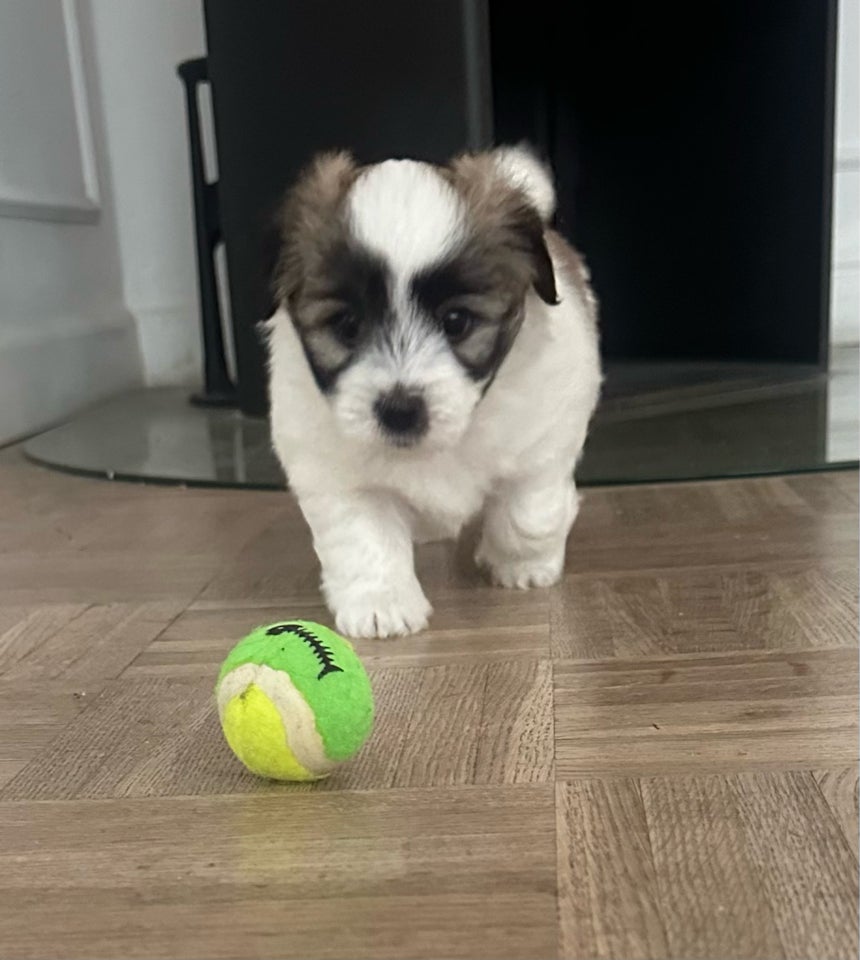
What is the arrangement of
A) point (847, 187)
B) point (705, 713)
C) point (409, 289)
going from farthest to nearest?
point (847, 187)
point (409, 289)
point (705, 713)

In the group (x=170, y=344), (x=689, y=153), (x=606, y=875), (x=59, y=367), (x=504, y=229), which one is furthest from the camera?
(x=170, y=344)

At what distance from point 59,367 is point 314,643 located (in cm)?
272

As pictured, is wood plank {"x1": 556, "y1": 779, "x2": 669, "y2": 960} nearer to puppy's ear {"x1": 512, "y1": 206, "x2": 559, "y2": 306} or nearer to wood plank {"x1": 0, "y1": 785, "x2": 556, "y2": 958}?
wood plank {"x1": 0, "y1": 785, "x2": 556, "y2": 958}

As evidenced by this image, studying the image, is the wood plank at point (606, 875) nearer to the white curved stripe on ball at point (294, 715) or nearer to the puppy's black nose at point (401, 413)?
the white curved stripe on ball at point (294, 715)

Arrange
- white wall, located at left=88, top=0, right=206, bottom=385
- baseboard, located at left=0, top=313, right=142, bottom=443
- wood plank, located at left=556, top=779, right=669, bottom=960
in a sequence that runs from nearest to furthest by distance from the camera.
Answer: wood plank, located at left=556, top=779, right=669, bottom=960 → baseboard, located at left=0, top=313, right=142, bottom=443 → white wall, located at left=88, top=0, right=206, bottom=385

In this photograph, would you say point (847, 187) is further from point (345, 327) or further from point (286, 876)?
point (286, 876)

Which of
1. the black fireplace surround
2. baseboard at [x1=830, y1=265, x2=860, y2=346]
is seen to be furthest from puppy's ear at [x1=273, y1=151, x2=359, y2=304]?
baseboard at [x1=830, y1=265, x2=860, y2=346]

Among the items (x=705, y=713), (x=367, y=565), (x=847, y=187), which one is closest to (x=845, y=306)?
(x=847, y=187)

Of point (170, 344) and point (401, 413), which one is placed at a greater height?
point (401, 413)

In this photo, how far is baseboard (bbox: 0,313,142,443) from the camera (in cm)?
314

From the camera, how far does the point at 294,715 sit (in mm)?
932

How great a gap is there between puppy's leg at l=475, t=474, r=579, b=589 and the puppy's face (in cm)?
23

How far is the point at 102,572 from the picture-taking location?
5.69 feet

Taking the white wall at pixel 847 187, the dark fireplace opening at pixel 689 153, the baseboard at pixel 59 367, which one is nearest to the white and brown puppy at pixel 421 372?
the baseboard at pixel 59 367
